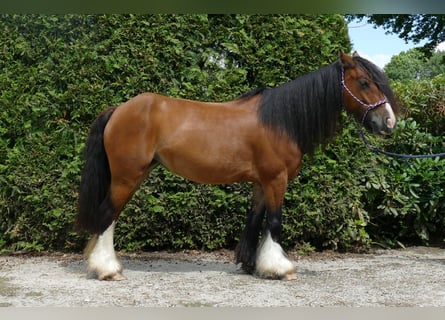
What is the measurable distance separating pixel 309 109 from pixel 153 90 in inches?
80.4

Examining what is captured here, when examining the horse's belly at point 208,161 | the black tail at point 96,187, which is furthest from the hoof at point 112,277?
the horse's belly at point 208,161

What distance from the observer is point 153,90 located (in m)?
Answer: 5.46

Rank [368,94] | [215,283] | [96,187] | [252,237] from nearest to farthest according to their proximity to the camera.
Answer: [368,94], [215,283], [96,187], [252,237]

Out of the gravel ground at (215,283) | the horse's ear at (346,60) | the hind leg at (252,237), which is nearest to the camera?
the gravel ground at (215,283)

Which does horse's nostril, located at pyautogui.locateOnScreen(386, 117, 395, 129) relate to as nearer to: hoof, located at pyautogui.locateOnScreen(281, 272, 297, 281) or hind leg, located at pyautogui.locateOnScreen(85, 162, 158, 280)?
hoof, located at pyautogui.locateOnScreen(281, 272, 297, 281)

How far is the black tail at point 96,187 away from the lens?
14.0 ft

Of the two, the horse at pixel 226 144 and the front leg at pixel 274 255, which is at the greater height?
the horse at pixel 226 144

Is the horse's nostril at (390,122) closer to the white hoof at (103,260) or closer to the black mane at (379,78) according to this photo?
the black mane at (379,78)

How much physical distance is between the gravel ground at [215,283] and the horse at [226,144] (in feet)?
0.91

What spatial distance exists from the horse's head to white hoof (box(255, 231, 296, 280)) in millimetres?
1321

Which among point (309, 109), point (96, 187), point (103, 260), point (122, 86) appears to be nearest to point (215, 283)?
point (103, 260)

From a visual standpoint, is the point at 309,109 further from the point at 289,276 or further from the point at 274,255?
the point at 289,276

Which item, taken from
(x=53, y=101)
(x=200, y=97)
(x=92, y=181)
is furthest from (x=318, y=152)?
(x=53, y=101)

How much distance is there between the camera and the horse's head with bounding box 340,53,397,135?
157 inches
